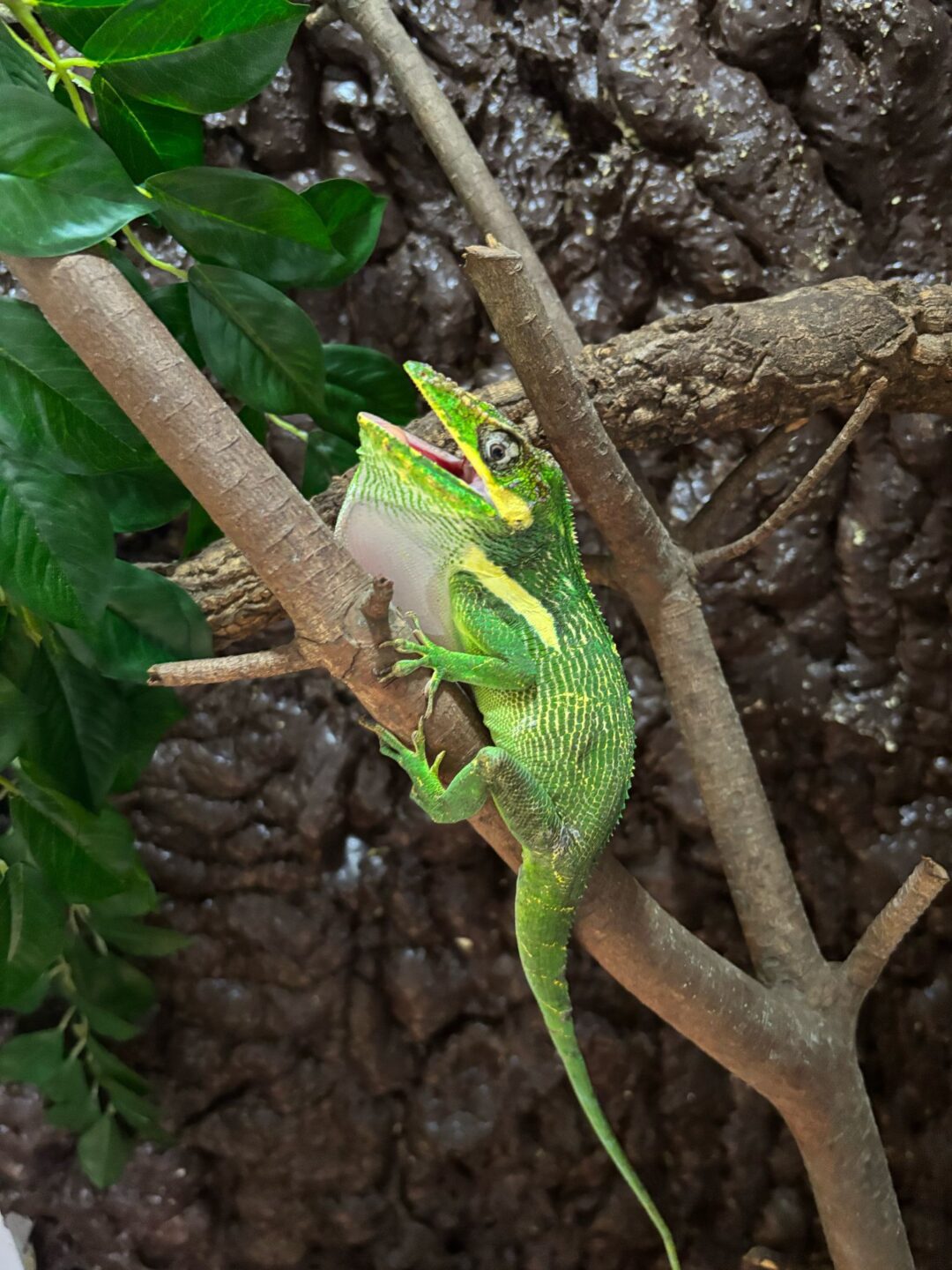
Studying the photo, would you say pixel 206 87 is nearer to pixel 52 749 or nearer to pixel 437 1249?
pixel 52 749

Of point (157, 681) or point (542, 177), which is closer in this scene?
point (157, 681)

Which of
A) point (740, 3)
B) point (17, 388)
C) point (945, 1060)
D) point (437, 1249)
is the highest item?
point (740, 3)

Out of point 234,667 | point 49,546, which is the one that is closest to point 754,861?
point 234,667

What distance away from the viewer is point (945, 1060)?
2.18 meters

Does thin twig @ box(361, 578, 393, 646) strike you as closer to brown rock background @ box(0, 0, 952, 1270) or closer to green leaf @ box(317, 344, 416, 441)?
green leaf @ box(317, 344, 416, 441)

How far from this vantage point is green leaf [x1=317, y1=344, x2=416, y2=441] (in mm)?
1633

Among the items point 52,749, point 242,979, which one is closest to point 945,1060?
point 242,979

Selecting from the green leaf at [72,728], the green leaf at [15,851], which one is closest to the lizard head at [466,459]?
the green leaf at [72,728]

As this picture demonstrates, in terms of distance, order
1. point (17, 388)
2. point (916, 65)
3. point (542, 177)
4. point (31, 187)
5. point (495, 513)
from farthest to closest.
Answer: point (542, 177) → point (916, 65) → point (495, 513) → point (17, 388) → point (31, 187)

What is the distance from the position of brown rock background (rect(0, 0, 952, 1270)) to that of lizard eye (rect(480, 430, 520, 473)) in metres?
0.96

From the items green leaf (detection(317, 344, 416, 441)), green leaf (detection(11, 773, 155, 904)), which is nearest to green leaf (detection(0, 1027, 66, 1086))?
green leaf (detection(11, 773, 155, 904))

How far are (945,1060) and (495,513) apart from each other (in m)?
1.69

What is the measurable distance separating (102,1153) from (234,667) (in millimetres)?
1366

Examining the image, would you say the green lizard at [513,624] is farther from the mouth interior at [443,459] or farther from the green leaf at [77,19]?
the green leaf at [77,19]
